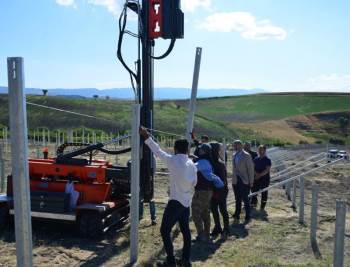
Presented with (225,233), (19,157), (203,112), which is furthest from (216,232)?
(203,112)

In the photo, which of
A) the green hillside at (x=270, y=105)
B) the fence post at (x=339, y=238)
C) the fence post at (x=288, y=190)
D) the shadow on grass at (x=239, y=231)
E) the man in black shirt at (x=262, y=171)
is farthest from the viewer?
the green hillside at (x=270, y=105)

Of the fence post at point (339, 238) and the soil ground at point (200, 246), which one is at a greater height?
the fence post at point (339, 238)

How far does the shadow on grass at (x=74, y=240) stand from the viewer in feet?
22.2

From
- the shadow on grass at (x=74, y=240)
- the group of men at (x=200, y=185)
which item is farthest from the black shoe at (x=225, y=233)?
the shadow on grass at (x=74, y=240)

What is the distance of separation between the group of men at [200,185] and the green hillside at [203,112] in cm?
317

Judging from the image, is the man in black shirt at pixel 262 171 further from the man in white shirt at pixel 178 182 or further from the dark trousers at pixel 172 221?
the man in white shirt at pixel 178 182

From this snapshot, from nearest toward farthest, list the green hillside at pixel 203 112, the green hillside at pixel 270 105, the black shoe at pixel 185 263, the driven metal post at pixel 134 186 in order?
the black shoe at pixel 185 263
the driven metal post at pixel 134 186
the green hillside at pixel 203 112
the green hillside at pixel 270 105

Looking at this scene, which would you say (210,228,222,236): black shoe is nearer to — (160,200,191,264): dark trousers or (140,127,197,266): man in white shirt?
(160,200,191,264): dark trousers

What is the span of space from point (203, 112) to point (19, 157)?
225 feet

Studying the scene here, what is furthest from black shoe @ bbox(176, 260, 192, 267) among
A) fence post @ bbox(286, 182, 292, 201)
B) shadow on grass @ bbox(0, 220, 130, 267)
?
fence post @ bbox(286, 182, 292, 201)

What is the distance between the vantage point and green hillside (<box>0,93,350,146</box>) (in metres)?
41.9

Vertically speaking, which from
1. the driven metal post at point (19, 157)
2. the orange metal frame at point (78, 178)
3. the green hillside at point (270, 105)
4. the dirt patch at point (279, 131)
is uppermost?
the driven metal post at point (19, 157)

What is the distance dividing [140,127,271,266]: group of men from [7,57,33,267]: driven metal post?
8.23 feet

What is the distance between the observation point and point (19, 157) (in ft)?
12.1
